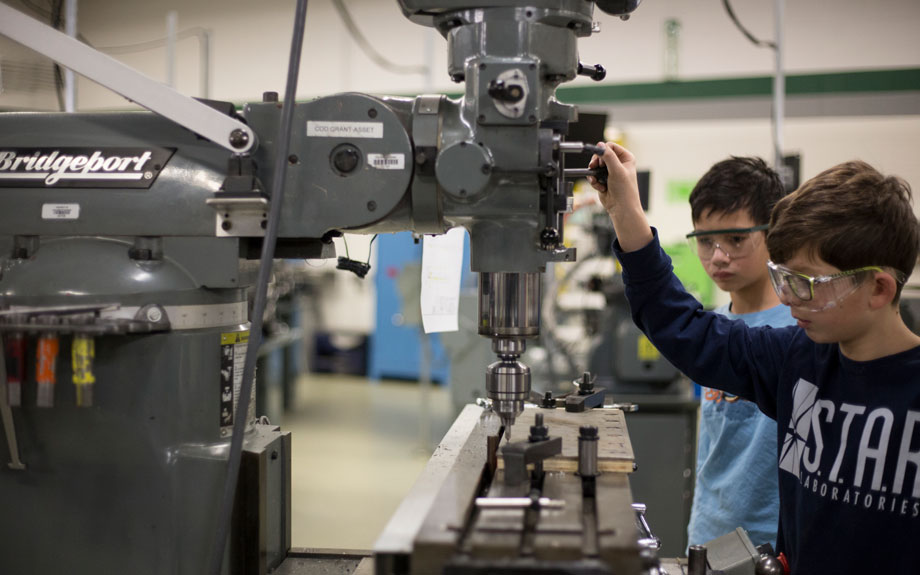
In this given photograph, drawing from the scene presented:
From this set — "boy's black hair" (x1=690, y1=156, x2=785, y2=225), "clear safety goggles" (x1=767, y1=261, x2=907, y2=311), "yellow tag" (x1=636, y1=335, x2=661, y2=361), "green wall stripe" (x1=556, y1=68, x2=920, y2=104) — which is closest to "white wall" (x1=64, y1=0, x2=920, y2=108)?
"green wall stripe" (x1=556, y1=68, x2=920, y2=104)

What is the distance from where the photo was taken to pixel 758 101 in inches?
177

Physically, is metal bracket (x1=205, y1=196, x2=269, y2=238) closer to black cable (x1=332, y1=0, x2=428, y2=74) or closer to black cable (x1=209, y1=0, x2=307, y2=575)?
black cable (x1=209, y1=0, x2=307, y2=575)

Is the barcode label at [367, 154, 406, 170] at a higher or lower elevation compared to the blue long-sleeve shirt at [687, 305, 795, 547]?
higher

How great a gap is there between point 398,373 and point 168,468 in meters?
5.56

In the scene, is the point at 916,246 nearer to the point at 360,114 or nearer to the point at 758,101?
the point at 360,114

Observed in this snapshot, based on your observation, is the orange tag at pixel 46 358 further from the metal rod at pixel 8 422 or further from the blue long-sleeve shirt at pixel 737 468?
the blue long-sleeve shirt at pixel 737 468

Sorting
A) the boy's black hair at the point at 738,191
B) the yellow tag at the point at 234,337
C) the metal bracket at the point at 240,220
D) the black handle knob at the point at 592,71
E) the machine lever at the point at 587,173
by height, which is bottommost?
the yellow tag at the point at 234,337

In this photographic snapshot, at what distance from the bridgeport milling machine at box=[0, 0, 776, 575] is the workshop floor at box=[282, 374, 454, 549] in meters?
1.85

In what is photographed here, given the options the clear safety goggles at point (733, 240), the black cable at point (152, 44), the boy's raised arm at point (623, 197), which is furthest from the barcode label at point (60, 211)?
the black cable at point (152, 44)

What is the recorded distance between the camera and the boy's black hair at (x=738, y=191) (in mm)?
1576

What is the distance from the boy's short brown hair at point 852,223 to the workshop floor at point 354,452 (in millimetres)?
2154

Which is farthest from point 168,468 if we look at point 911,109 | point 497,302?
point 911,109

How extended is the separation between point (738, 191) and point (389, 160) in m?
0.91

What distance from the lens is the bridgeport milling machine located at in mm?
955
